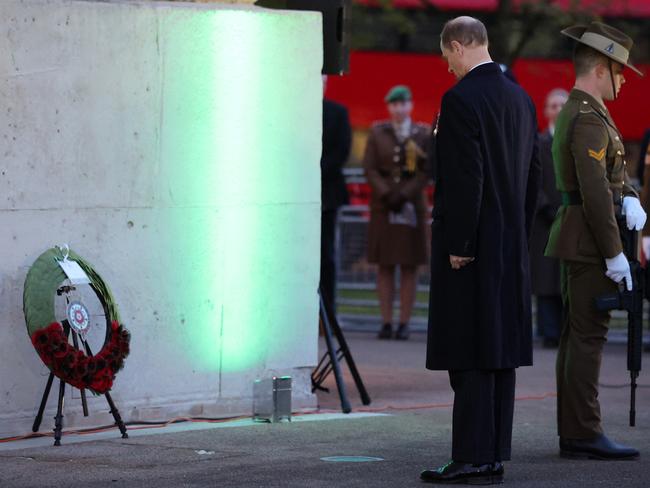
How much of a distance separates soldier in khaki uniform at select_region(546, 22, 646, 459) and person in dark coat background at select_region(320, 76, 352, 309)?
5548mm

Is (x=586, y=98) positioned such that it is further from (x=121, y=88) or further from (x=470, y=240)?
(x=121, y=88)

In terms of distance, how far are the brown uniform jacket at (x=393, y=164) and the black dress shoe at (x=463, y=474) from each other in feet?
24.9

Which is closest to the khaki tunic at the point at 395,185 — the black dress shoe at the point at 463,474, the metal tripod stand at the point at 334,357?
the metal tripod stand at the point at 334,357

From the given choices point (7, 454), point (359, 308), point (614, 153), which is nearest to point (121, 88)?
point (7, 454)

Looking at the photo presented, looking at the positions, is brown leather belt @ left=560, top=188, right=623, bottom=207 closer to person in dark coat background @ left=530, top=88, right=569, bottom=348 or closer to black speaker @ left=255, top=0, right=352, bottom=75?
black speaker @ left=255, top=0, right=352, bottom=75

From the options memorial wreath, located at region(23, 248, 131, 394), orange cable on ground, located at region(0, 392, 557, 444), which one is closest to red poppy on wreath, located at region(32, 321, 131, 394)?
memorial wreath, located at region(23, 248, 131, 394)

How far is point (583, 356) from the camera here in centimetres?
816

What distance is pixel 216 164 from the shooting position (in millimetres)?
9305

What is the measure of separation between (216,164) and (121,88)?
778 mm

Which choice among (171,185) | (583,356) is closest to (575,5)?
(171,185)

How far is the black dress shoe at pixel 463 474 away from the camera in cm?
730

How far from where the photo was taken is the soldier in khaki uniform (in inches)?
318

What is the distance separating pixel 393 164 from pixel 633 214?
6653 millimetres

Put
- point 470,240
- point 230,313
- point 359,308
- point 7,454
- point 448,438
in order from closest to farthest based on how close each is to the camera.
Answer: point 470,240, point 7,454, point 448,438, point 230,313, point 359,308
